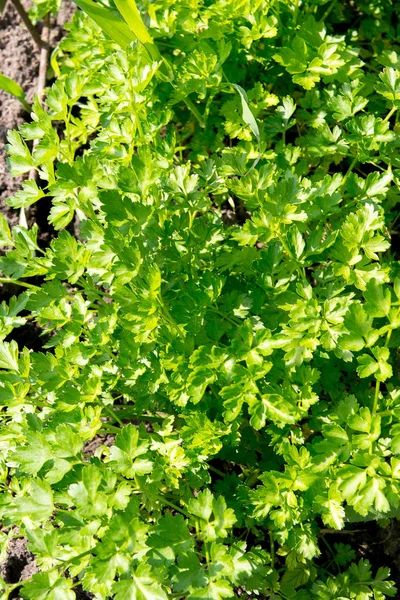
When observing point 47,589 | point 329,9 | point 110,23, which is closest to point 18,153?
point 110,23

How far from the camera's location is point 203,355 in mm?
1785

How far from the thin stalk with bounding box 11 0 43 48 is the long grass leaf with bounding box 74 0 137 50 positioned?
1.02m

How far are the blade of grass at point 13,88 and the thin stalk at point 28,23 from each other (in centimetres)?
38

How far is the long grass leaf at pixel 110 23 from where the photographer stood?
86.4 inches

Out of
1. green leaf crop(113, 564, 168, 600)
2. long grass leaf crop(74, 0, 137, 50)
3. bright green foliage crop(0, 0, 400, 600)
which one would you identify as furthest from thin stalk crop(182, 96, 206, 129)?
green leaf crop(113, 564, 168, 600)

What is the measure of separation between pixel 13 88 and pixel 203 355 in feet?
5.68

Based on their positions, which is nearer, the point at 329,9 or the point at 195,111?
the point at 195,111

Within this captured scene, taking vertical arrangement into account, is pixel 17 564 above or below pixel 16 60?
below

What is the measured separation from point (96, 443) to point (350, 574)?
1.01m

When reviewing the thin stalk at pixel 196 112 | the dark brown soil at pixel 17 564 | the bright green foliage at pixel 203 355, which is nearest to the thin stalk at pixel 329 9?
the bright green foliage at pixel 203 355

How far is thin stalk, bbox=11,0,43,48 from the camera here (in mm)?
3100

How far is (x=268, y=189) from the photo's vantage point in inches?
75.7

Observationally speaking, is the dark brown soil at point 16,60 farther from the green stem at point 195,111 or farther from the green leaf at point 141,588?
the green leaf at point 141,588

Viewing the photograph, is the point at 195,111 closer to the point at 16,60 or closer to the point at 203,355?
the point at 203,355
